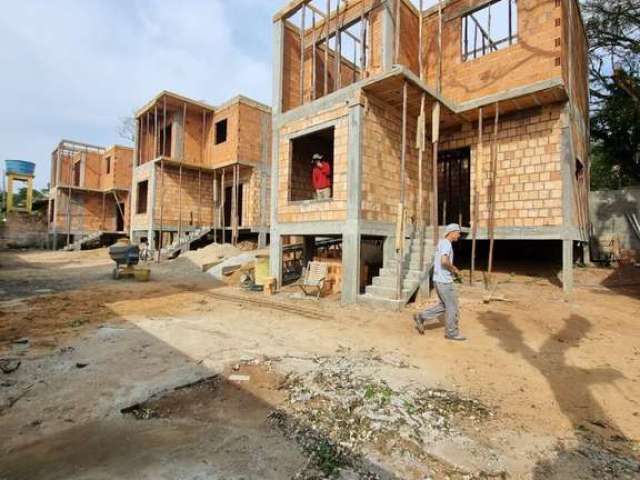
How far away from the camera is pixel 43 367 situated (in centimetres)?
382

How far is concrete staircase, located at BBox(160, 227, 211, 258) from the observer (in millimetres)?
17062

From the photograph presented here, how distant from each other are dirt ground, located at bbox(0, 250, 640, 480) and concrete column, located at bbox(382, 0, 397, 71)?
6450 millimetres

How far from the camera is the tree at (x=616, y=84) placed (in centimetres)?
1473

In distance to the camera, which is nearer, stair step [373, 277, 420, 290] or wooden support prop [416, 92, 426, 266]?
wooden support prop [416, 92, 426, 266]

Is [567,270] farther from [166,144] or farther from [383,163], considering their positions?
[166,144]

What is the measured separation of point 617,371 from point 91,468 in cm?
523

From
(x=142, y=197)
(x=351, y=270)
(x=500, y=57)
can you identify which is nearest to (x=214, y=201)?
(x=142, y=197)

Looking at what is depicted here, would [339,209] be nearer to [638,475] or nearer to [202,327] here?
[202,327]

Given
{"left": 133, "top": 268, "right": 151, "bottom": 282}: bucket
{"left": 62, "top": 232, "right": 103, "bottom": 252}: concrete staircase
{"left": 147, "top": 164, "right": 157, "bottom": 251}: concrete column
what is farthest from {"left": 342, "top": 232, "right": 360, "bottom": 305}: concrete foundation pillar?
{"left": 62, "top": 232, "right": 103, "bottom": 252}: concrete staircase

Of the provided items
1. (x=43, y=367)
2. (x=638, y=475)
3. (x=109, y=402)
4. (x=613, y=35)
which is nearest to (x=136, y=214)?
(x=43, y=367)

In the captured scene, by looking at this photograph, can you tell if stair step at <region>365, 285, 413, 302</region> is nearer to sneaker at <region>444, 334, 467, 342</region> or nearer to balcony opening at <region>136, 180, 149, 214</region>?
sneaker at <region>444, 334, 467, 342</region>

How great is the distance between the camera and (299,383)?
352 centimetres

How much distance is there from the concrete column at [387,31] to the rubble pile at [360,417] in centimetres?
825

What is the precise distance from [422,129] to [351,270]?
11.6 feet
